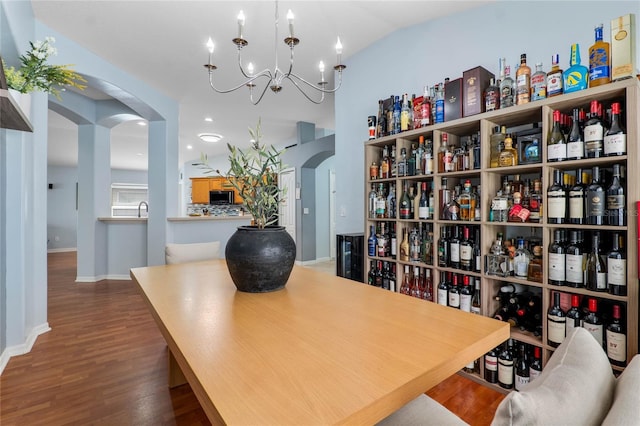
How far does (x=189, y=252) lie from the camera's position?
2.34 meters

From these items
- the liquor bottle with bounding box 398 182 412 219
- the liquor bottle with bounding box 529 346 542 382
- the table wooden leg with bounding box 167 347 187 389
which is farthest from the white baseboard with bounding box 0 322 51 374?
the liquor bottle with bounding box 529 346 542 382

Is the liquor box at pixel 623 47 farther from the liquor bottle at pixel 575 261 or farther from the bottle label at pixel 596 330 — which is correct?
the bottle label at pixel 596 330

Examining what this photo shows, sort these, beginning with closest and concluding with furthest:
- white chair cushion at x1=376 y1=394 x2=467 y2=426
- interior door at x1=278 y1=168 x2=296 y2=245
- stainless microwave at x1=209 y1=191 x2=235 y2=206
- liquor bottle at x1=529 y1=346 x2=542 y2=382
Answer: white chair cushion at x1=376 y1=394 x2=467 y2=426
liquor bottle at x1=529 y1=346 x2=542 y2=382
interior door at x1=278 y1=168 x2=296 y2=245
stainless microwave at x1=209 y1=191 x2=235 y2=206

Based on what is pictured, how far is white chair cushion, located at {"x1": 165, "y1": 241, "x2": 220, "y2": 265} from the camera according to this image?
2.27m

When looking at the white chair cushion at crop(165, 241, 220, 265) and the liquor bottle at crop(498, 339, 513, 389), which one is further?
the white chair cushion at crop(165, 241, 220, 265)

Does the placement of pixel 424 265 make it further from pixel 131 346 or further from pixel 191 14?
pixel 191 14

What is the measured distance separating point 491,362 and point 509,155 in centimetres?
124

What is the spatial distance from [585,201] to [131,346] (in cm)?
318

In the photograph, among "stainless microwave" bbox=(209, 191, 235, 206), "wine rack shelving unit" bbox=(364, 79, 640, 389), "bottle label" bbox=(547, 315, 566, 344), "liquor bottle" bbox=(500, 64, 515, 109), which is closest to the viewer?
"wine rack shelving unit" bbox=(364, 79, 640, 389)

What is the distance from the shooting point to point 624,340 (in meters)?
1.44

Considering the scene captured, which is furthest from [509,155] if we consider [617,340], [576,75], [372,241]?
[372,241]

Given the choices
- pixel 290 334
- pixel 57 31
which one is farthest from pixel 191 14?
pixel 290 334

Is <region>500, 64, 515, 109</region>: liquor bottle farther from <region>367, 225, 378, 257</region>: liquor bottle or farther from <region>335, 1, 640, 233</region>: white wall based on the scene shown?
<region>367, 225, 378, 257</region>: liquor bottle

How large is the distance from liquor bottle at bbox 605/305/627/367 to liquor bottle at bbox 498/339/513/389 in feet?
1.53
